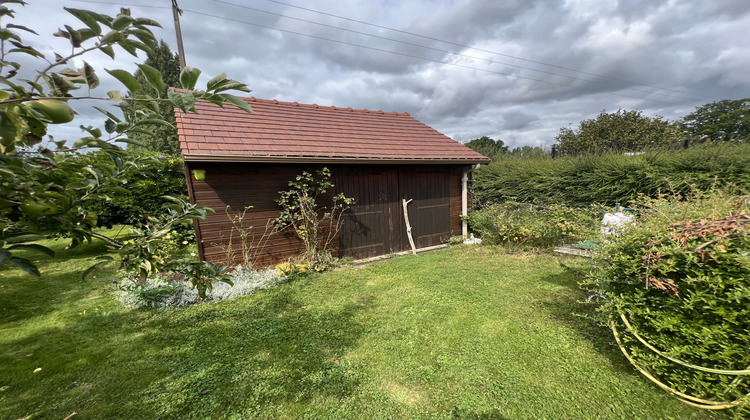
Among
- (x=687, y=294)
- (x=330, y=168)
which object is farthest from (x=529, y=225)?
(x=330, y=168)

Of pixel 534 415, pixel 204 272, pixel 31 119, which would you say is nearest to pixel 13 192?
pixel 31 119

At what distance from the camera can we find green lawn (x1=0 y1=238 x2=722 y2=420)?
7.50ft

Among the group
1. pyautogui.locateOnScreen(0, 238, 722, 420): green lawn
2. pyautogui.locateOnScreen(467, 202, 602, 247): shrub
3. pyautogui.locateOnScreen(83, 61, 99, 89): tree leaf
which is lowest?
pyautogui.locateOnScreen(0, 238, 722, 420): green lawn

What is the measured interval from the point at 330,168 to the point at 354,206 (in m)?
1.04

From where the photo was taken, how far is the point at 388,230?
693 centimetres

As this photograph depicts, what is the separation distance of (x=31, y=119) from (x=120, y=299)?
512 cm

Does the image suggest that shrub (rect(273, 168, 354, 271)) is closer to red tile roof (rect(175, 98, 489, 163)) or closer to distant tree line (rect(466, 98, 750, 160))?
red tile roof (rect(175, 98, 489, 163))

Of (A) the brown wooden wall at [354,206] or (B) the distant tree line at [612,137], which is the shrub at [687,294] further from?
(B) the distant tree line at [612,137]

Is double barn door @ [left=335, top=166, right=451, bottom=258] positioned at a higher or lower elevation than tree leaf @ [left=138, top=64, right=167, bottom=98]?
lower

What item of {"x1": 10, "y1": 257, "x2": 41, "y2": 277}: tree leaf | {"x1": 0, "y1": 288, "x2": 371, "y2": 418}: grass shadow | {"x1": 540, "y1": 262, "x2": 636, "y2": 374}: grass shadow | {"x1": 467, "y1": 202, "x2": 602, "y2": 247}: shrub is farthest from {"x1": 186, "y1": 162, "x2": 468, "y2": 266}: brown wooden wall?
{"x1": 10, "y1": 257, "x2": 41, "y2": 277}: tree leaf

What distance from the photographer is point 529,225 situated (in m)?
6.66

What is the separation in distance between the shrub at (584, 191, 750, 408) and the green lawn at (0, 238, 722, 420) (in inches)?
12.8

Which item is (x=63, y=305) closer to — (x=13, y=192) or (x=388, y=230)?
(x=13, y=192)

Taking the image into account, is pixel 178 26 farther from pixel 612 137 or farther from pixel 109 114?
pixel 612 137
